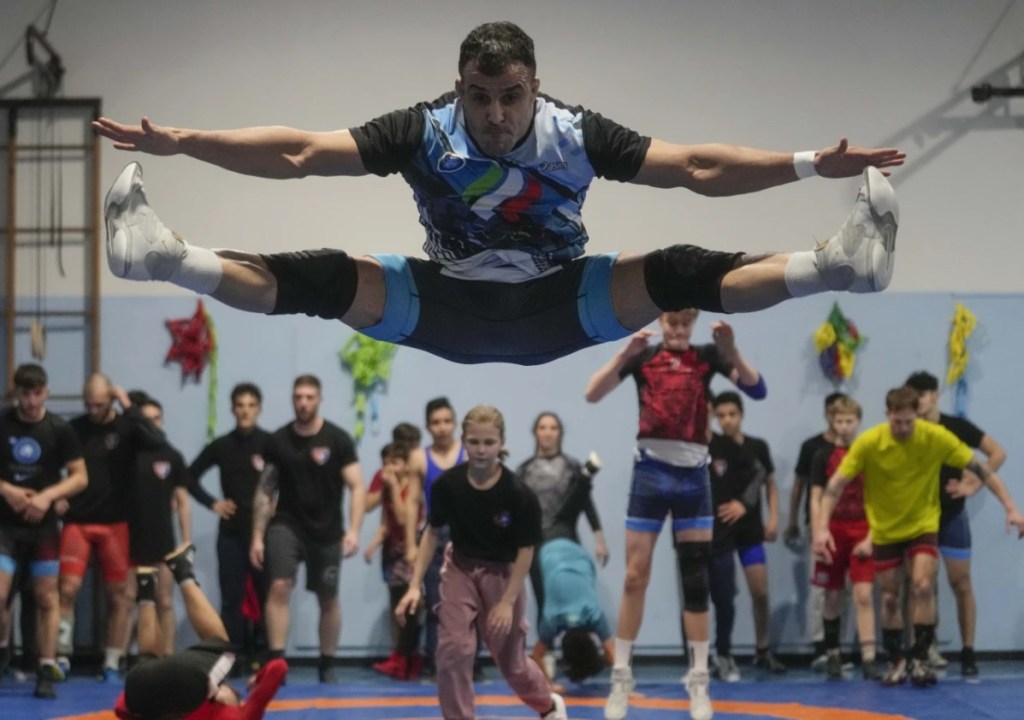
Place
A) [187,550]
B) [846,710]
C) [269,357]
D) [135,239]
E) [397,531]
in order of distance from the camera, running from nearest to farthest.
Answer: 1. [135,239]
2. [187,550]
3. [846,710]
4. [397,531]
5. [269,357]

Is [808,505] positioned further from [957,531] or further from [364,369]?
[364,369]

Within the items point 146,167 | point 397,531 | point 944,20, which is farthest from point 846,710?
point 146,167

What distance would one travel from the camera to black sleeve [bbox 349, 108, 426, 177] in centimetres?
447

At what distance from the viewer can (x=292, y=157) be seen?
441 cm

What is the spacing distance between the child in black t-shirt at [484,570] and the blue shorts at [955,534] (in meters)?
3.34

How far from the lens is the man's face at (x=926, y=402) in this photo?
9000 mm

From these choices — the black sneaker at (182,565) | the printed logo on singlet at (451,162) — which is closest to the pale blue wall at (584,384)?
the black sneaker at (182,565)

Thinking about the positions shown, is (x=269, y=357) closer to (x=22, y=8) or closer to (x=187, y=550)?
(x=22, y=8)

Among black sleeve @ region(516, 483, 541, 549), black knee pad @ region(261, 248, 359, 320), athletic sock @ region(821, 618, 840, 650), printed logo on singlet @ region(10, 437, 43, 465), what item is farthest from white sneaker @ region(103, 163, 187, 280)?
athletic sock @ region(821, 618, 840, 650)

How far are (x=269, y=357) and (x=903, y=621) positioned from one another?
192 inches

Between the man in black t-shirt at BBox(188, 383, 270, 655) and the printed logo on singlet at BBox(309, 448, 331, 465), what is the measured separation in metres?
0.63

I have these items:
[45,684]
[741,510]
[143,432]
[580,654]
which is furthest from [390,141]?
[741,510]

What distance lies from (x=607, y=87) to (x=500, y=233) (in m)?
5.94

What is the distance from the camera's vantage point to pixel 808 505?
9844mm
